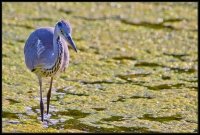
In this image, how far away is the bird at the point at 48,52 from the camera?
5.62 metres

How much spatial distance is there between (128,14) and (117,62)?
2.08 metres

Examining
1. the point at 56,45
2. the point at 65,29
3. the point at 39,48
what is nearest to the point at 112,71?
the point at 39,48

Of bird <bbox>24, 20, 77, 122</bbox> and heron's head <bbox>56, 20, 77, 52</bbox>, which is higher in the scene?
heron's head <bbox>56, 20, 77, 52</bbox>

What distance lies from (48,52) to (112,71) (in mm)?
1609

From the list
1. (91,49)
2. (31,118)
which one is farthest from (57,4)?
(31,118)

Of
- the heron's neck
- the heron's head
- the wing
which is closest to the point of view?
the heron's head

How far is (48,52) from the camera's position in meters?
5.79

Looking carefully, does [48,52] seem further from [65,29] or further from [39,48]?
[65,29]

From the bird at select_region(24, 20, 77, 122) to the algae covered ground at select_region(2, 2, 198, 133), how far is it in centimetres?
38

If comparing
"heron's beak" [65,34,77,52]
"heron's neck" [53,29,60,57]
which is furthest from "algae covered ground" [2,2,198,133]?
"heron's beak" [65,34,77,52]

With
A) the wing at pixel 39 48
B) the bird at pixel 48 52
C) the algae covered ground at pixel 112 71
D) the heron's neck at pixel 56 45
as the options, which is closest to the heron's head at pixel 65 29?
the bird at pixel 48 52

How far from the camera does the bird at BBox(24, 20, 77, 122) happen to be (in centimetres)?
562

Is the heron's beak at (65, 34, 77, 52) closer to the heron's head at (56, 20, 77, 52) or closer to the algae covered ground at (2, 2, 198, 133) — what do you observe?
the heron's head at (56, 20, 77, 52)

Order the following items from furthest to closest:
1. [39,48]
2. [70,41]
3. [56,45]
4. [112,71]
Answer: [112,71], [39,48], [56,45], [70,41]
